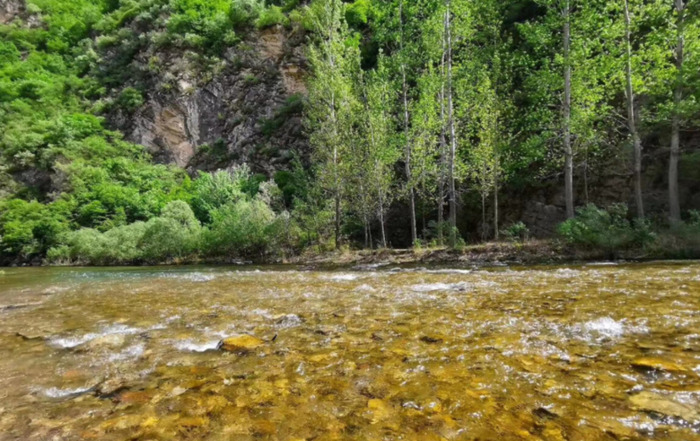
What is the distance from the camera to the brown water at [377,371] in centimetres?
217

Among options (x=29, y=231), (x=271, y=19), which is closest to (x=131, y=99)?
(x=271, y=19)

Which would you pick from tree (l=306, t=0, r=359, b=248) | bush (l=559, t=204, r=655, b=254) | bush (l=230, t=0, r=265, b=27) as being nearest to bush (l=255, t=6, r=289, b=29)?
bush (l=230, t=0, r=265, b=27)

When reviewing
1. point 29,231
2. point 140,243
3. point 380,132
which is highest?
point 380,132

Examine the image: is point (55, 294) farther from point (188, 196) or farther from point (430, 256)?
point (188, 196)

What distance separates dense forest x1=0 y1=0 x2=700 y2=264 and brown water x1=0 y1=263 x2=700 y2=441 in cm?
1020

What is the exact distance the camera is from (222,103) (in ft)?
130

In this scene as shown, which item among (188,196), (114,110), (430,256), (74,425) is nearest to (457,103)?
(430,256)

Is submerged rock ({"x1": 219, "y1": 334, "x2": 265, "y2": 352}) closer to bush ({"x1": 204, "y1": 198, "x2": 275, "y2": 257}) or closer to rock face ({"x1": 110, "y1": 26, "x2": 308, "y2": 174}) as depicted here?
bush ({"x1": 204, "y1": 198, "x2": 275, "y2": 257})

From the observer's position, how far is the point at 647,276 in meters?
6.83

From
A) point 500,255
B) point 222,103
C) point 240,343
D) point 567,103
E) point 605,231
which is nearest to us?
point 240,343

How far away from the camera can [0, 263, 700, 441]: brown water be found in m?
2.17

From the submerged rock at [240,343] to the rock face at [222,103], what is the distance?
35199 millimetres

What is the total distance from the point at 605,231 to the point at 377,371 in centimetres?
1249

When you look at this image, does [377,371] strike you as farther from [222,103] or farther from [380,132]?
[222,103]
